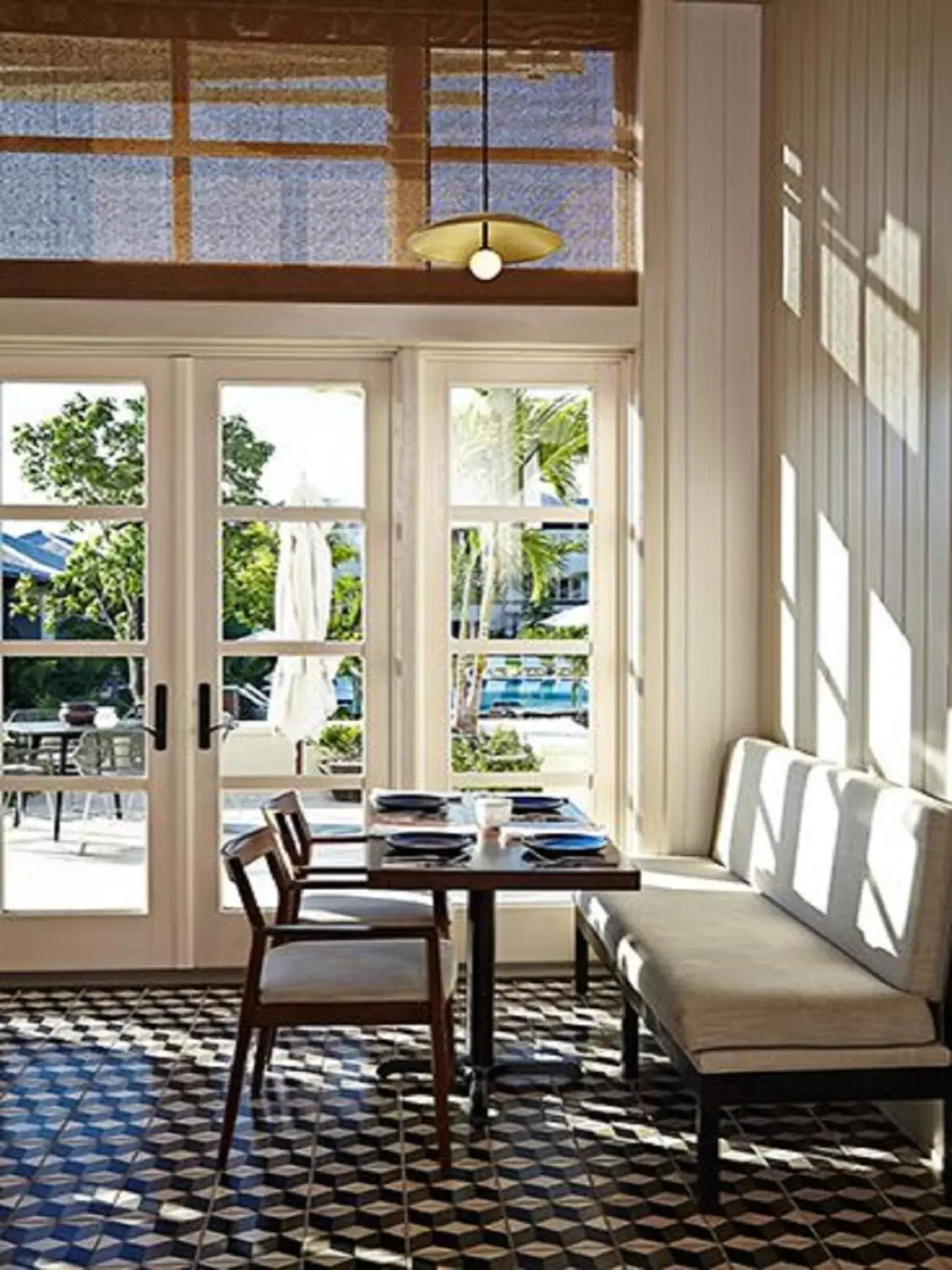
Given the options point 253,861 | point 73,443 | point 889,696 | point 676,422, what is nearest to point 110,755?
point 73,443

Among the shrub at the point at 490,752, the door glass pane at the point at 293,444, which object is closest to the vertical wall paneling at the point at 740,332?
the shrub at the point at 490,752

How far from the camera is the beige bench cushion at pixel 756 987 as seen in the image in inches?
146

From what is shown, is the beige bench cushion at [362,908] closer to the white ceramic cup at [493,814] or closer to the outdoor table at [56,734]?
the white ceramic cup at [493,814]

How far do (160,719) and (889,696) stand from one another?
2707mm

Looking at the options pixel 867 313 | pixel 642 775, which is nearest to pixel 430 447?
pixel 642 775

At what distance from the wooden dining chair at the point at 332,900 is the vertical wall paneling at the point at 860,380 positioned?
1337mm

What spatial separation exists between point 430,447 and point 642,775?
1440 mm

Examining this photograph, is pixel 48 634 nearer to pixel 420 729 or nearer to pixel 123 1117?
pixel 420 729

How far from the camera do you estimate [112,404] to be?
5.77m

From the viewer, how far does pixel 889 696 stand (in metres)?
4.37

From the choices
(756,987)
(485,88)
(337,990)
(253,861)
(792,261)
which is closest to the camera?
(756,987)

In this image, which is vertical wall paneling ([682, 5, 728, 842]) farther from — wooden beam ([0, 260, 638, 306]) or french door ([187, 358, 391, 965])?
french door ([187, 358, 391, 965])

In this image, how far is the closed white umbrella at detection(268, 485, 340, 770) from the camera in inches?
229

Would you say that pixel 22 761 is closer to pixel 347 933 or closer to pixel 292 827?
pixel 292 827
